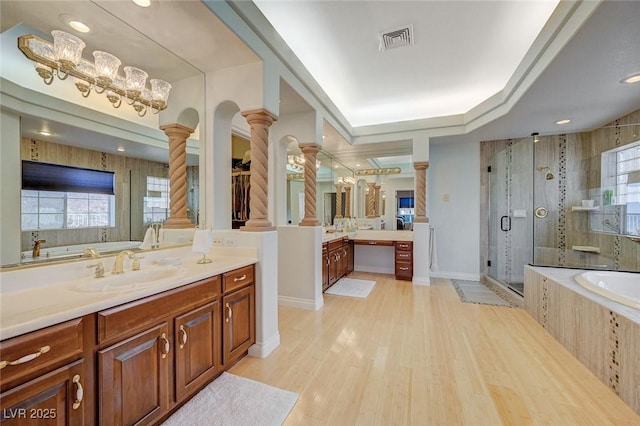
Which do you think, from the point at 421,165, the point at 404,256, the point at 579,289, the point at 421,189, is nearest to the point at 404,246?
the point at 404,256

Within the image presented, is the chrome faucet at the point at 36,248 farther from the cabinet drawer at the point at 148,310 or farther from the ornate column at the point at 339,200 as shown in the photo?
the ornate column at the point at 339,200

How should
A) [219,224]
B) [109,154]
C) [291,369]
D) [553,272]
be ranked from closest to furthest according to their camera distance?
[109,154] → [291,369] → [219,224] → [553,272]

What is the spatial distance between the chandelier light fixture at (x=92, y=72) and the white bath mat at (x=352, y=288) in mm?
3255

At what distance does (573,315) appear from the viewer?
233cm

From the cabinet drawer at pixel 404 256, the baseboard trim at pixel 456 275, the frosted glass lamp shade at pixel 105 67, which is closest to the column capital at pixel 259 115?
the frosted glass lamp shade at pixel 105 67

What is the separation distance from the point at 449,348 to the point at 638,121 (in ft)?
12.7

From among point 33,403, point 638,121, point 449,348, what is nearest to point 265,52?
point 33,403

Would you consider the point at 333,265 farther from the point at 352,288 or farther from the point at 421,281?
the point at 421,281

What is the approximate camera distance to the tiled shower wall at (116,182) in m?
1.49

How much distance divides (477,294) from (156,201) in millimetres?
4458

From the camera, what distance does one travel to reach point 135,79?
6.67 feet

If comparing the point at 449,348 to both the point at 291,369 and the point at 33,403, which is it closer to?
the point at 291,369

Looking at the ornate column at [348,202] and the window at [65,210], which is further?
the ornate column at [348,202]

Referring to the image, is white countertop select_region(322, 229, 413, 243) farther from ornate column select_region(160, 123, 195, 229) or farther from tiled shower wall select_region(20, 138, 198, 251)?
tiled shower wall select_region(20, 138, 198, 251)
